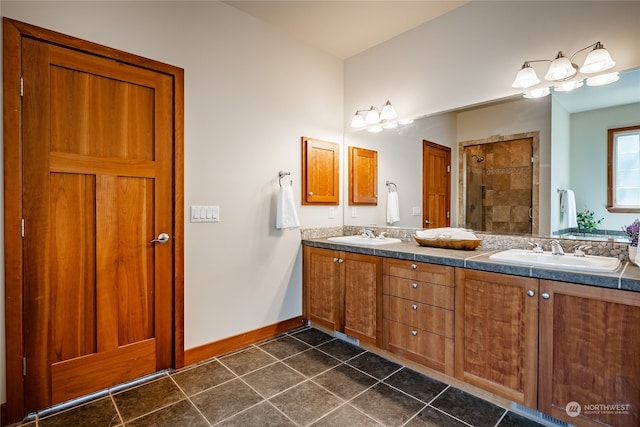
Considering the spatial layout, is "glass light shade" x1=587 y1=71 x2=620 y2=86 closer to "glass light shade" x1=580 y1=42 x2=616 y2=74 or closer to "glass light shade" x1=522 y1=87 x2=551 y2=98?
"glass light shade" x1=580 y1=42 x2=616 y2=74

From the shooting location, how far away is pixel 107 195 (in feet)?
6.55

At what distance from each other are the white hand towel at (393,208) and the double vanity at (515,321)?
2.09 ft

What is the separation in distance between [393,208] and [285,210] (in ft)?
3.41

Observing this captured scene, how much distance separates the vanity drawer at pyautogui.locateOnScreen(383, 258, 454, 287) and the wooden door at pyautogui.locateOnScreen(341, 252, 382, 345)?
0.31ft

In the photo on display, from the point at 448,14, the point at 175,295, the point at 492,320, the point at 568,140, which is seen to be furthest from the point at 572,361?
the point at 448,14

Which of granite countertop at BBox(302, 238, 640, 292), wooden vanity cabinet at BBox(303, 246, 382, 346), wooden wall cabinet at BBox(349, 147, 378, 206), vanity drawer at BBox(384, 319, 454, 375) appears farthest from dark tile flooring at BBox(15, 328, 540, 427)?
wooden wall cabinet at BBox(349, 147, 378, 206)

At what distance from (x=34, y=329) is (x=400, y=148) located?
2.93m

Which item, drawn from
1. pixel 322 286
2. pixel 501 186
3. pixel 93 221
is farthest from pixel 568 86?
pixel 93 221

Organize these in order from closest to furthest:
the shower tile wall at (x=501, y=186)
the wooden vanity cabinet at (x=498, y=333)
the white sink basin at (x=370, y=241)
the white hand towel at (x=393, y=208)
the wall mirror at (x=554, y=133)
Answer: the wooden vanity cabinet at (x=498, y=333), the wall mirror at (x=554, y=133), the shower tile wall at (x=501, y=186), the white sink basin at (x=370, y=241), the white hand towel at (x=393, y=208)

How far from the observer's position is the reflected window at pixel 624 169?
1.81 meters

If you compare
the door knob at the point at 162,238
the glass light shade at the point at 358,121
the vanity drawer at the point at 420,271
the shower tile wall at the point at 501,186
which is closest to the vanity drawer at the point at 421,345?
the vanity drawer at the point at 420,271

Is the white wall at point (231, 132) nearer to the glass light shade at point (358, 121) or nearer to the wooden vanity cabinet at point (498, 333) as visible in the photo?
the glass light shade at point (358, 121)

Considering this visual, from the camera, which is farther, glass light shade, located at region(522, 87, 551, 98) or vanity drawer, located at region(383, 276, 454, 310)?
glass light shade, located at region(522, 87, 551, 98)

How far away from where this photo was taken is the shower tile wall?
2242 millimetres
